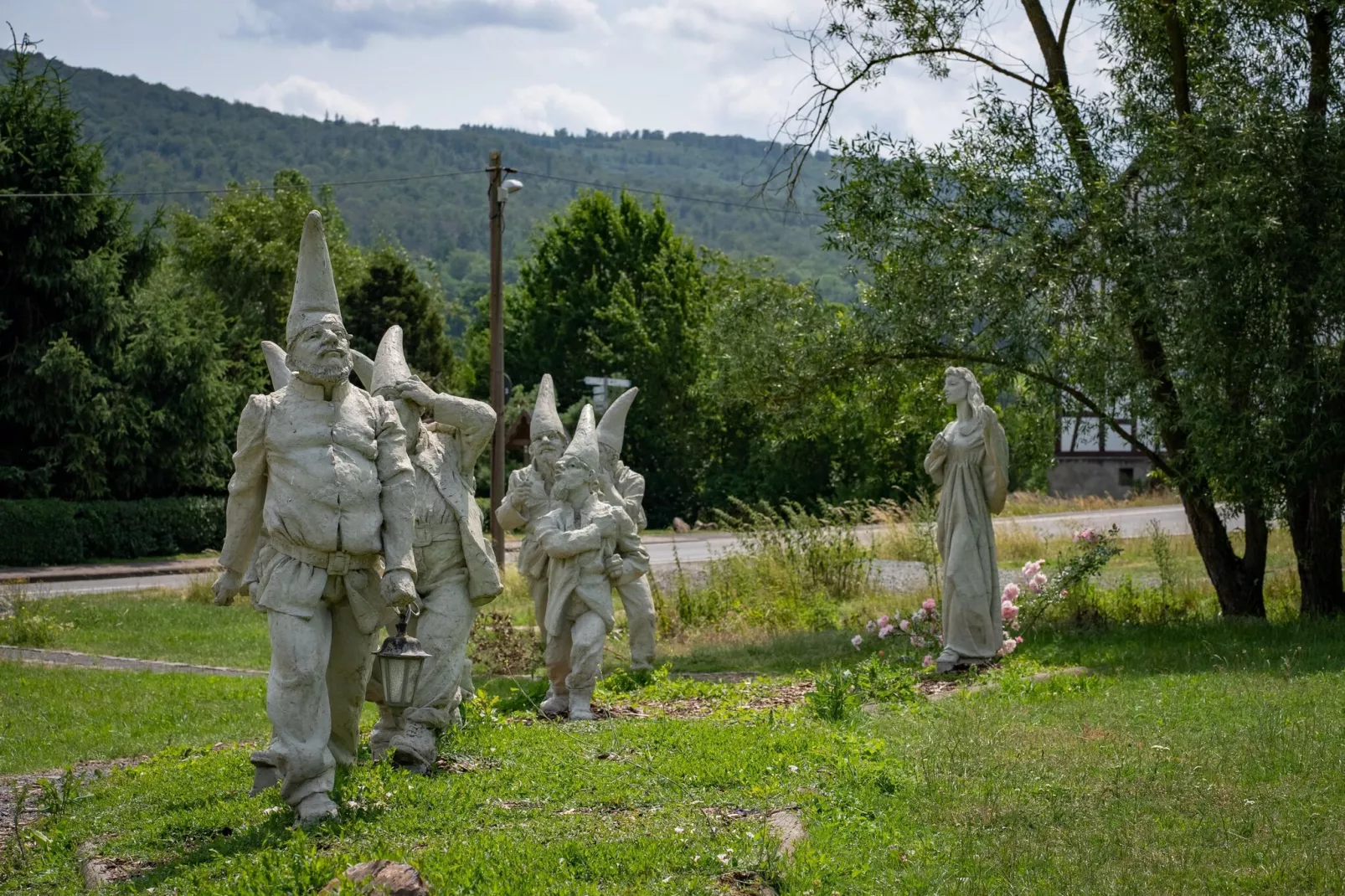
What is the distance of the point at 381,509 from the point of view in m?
7.85

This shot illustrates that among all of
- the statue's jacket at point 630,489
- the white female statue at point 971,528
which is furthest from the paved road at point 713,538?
the white female statue at point 971,528

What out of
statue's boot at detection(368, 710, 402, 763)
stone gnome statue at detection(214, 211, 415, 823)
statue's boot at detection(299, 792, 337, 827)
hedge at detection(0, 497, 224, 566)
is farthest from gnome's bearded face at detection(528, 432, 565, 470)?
hedge at detection(0, 497, 224, 566)

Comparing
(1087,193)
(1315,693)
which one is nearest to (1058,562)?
(1087,193)

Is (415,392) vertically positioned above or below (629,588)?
above

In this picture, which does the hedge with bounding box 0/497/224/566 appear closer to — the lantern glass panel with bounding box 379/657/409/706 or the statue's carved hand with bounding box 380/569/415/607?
the statue's carved hand with bounding box 380/569/415/607

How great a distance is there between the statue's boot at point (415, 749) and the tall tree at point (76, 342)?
2261 cm

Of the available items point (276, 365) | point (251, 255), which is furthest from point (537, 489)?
point (251, 255)

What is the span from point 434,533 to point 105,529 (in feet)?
74.4

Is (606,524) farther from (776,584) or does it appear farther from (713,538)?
(713,538)

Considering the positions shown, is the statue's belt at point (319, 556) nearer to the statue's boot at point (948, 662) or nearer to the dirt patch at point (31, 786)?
the dirt patch at point (31, 786)

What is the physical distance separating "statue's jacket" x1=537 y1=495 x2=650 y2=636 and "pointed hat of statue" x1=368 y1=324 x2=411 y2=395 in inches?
92.7

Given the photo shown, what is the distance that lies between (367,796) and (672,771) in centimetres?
171

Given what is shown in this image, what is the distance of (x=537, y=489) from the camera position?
11898 millimetres

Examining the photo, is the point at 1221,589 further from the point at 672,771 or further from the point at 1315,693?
the point at 672,771
